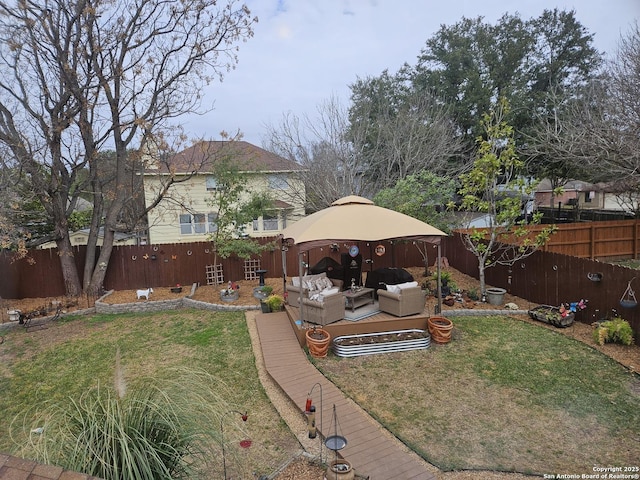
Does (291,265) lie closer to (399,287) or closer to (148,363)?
(399,287)

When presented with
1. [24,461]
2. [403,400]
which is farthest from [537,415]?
[24,461]

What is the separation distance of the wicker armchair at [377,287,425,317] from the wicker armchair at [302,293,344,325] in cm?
112

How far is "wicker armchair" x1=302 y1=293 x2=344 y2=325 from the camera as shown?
316 inches

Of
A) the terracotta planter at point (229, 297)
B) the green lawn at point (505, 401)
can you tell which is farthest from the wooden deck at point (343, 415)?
the terracotta planter at point (229, 297)

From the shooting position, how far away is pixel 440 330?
26.1 feet

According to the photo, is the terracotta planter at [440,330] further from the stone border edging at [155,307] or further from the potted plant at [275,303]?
the stone border edging at [155,307]

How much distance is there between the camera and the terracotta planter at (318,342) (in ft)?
24.4

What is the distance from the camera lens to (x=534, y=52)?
21250 mm

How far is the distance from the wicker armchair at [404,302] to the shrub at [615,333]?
3.57m

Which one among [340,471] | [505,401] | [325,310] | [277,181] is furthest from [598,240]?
[340,471]

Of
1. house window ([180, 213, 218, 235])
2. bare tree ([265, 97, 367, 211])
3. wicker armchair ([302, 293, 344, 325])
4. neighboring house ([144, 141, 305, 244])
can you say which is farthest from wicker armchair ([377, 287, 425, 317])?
house window ([180, 213, 218, 235])

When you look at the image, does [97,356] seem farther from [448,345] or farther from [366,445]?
[448,345]

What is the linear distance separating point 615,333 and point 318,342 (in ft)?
19.9

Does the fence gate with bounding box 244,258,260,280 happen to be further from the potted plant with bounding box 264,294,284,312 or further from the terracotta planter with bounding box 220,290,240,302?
the potted plant with bounding box 264,294,284,312
